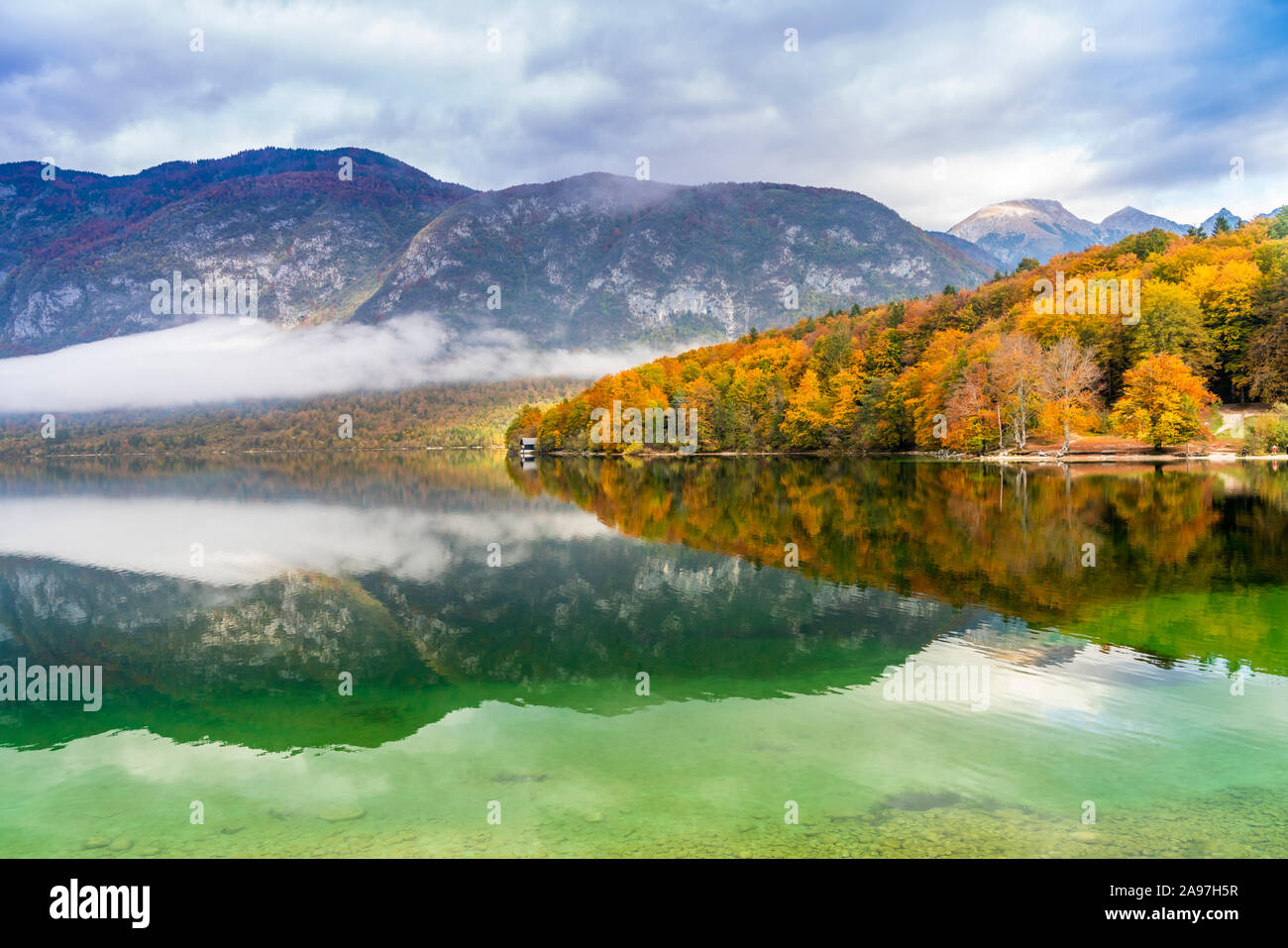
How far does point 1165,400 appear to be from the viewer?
6438cm

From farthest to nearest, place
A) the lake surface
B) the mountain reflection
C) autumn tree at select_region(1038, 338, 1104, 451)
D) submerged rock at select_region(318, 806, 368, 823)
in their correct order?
autumn tree at select_region(1038, 338, 1104, 451)
the mountain reflection
submerged rock at select_region(318, 806, 368, 823)
the lake surface

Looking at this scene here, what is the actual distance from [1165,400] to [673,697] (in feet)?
228

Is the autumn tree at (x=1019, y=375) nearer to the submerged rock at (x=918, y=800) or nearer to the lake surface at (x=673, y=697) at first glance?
the lake surface at (x=673, y=697)

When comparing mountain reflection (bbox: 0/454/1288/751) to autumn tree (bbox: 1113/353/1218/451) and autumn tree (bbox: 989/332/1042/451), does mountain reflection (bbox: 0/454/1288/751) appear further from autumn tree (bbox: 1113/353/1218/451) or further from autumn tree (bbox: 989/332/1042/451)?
autumn tree (bbox: 989/332/1042/451)

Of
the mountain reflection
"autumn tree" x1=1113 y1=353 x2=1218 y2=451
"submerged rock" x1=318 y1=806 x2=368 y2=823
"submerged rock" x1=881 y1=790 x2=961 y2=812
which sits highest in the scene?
"autumn tree" x1=1113 y1=353 x2=1218 y2=451

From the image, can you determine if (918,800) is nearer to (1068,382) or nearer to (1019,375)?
(1068,382)

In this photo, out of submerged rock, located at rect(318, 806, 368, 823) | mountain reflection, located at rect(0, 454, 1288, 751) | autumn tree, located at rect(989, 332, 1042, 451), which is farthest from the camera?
autumn tree, located at rect(989, 332, 1042, 451)

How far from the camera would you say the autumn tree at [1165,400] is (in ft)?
211

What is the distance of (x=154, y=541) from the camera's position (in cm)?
3194

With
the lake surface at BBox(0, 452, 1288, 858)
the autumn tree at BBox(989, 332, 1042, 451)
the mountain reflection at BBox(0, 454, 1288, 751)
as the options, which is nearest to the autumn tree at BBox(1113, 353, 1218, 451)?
the autumn tree at BBox(989, 332, 1042, 451)

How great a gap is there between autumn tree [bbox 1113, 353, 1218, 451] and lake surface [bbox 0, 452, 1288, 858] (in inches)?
1691

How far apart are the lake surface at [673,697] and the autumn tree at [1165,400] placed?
42.9 metres

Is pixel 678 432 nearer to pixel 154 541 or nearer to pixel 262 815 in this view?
pixel 154 541

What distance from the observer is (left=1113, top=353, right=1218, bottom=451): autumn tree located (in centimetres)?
6431
